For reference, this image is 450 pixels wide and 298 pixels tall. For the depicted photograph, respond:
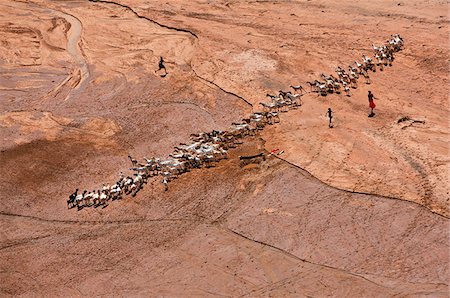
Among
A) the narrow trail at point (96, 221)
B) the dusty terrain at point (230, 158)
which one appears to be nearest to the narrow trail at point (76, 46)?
the dusty terrain at point (230, 158)

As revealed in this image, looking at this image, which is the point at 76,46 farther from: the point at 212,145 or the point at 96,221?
the point at 96,221

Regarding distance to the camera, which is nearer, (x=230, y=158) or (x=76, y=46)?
(x=230, y=158)

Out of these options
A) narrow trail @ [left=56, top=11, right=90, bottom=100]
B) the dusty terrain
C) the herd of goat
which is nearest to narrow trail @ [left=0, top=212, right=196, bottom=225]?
the dusty terrain

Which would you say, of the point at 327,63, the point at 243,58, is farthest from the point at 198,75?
the point at 327,63

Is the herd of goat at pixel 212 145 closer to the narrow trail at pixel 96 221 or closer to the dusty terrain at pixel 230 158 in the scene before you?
the dusty terrain at pixel 230 158

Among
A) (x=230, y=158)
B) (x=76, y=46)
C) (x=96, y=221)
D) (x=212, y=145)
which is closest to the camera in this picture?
(x=96, y=221)

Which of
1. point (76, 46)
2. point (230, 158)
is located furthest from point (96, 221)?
point (76, 46)
